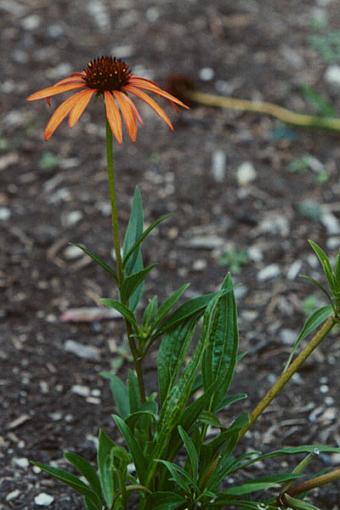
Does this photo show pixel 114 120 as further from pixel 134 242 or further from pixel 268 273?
pixel 268 273

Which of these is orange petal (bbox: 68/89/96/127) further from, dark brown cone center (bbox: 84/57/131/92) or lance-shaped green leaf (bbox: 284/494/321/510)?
lance-shaped green leaf (bbox: 284/494/321/510)

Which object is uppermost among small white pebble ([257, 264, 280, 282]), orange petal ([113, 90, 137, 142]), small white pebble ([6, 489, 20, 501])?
orange petal ([113, 90, 137, 142])

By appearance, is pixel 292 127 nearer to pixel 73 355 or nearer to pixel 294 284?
pixel 294 284

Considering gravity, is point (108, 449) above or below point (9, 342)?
above

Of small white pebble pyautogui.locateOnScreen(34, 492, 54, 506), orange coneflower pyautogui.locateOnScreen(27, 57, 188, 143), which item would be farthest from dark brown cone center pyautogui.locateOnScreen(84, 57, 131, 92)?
small white pebble pyautogui.locateOnScreen(34, 492, 54, 506)

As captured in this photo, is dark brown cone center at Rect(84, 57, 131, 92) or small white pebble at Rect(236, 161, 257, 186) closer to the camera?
dark brown cone center at Rect(84, 57, 131, 92)

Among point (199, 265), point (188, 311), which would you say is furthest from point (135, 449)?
point (199, 265)

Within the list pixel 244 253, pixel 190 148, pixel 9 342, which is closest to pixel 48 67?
pixel 190 148
